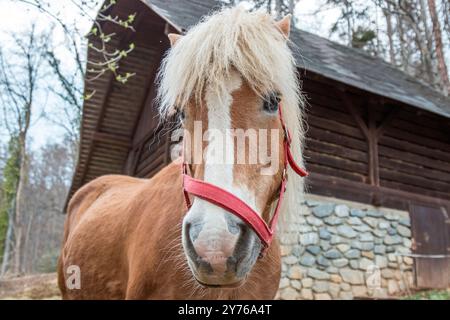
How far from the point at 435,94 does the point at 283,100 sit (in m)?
11.1

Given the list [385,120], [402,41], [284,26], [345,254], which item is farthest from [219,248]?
[402,41]

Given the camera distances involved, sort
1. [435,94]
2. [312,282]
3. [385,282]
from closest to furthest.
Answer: [312,282]
[385,282]
[435,94]

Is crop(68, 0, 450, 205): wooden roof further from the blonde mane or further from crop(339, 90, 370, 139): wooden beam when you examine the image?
the blonde mane

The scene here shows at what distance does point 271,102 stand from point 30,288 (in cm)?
1091

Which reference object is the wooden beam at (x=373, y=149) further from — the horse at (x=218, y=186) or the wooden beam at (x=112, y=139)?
the horse at (x=218, y=186)

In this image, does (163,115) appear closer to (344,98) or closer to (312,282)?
(312,282)

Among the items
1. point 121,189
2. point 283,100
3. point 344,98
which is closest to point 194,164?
point 283,100

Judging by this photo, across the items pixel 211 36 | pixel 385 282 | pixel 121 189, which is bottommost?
pixel 385 282

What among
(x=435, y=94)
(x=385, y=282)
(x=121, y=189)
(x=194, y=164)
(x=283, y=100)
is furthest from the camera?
(x=435, y=94)

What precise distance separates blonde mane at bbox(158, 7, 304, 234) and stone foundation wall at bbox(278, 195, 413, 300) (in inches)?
189

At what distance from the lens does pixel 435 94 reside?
38.8 ft

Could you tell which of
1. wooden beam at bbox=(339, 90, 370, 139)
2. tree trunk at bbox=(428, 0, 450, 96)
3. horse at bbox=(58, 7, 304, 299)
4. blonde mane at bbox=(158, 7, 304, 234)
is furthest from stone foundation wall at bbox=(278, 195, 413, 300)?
tree trunk at bbox=(428, 0, 450, 96)

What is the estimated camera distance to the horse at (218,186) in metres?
1.57

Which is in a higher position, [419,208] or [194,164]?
[419,208]
